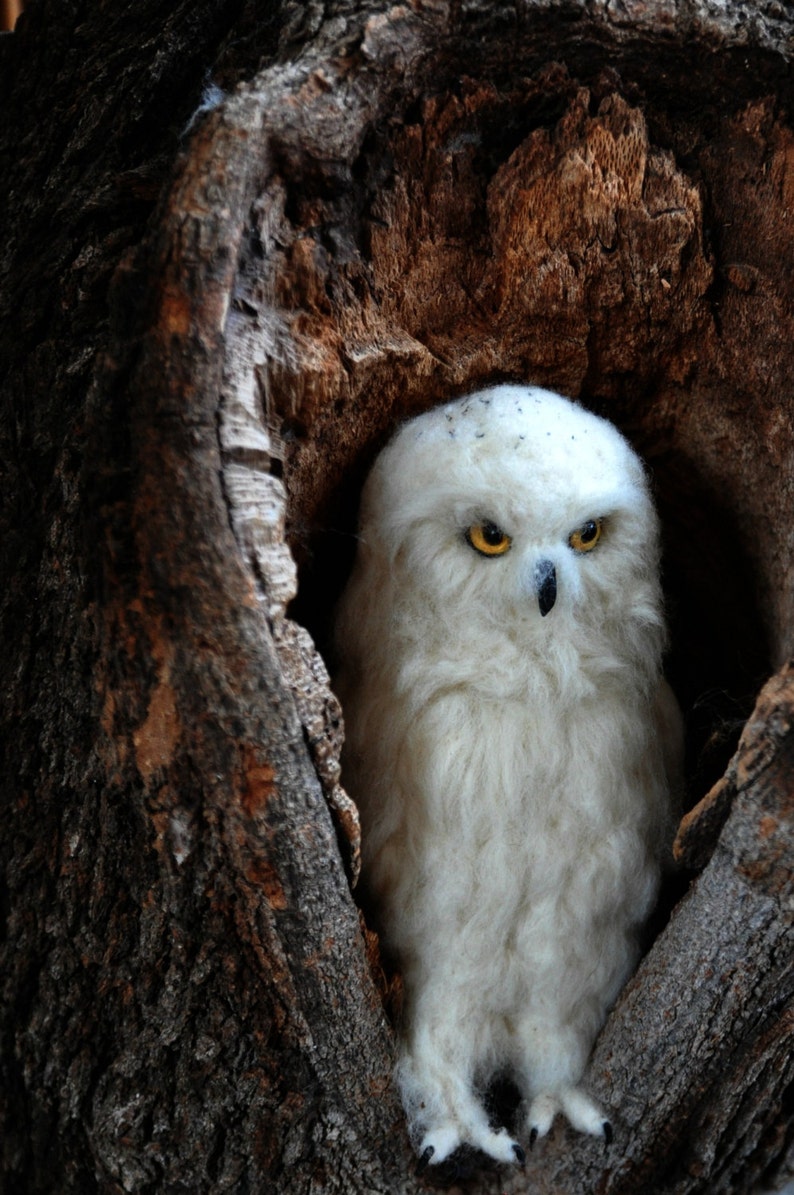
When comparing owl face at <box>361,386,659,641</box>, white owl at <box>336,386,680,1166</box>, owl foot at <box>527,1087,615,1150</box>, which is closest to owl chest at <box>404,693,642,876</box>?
white owl at <box>336,386,680,1166</box>

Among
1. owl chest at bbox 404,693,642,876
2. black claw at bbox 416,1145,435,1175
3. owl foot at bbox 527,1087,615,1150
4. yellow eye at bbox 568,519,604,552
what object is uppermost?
yellow eye at bbox 568,519,604,552

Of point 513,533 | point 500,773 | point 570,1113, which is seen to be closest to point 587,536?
point 513,533

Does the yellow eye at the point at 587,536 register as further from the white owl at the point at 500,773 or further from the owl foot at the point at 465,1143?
the owl foot at the point at 465,1143

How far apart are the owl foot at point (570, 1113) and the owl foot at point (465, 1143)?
0.10ft

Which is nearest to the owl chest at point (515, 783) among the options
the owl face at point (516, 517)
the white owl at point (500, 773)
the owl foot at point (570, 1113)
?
the white owl at point (500, 773)

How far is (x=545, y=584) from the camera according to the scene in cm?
123

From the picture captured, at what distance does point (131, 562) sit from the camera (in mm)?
977

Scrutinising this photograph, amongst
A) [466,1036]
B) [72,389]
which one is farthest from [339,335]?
[466,1036]

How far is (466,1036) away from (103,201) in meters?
1.15

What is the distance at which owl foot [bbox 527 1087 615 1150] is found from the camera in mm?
1202

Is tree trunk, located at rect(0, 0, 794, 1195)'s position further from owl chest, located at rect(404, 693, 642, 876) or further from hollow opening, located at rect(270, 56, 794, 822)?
owl chest, located at rect(404, 693, 642, 876)

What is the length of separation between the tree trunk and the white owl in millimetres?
93

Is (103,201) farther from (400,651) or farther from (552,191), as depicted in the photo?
(400,651)

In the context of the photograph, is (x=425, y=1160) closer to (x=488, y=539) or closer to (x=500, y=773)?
(x=500, y=773)
